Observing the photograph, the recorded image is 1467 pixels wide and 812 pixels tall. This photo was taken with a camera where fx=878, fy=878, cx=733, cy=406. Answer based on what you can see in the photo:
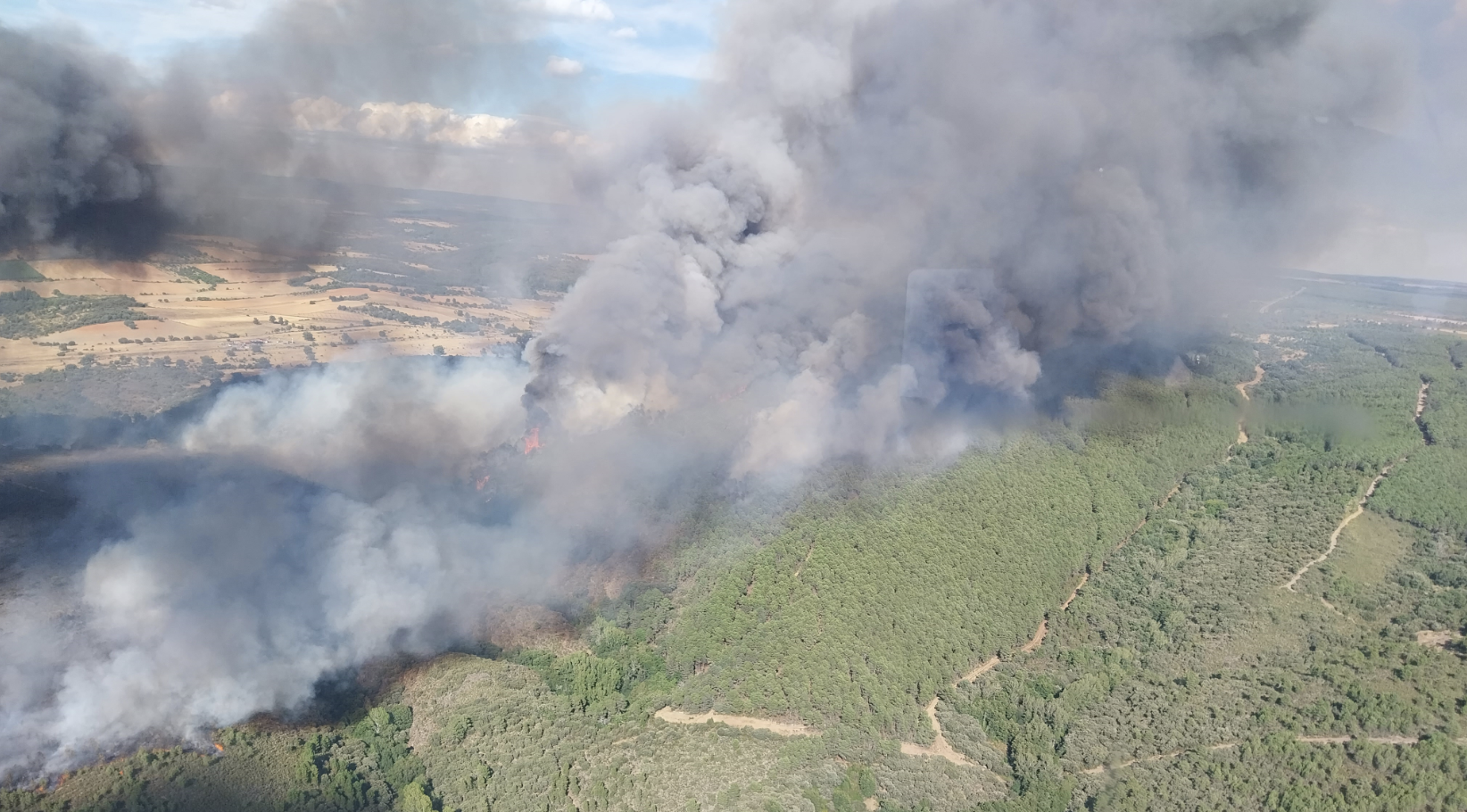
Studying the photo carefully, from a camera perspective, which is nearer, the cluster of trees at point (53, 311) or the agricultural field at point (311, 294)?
the cluster of trees at point (53, 311)

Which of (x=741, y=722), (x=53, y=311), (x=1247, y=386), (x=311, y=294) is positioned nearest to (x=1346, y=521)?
(x=1247, y=386)

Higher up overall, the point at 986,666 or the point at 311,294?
the point at 311,294

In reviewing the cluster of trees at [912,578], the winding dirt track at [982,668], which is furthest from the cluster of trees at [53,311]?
the winding dirt track at [982,668]

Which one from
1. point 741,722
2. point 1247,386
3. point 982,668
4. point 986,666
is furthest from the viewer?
point 1247,386

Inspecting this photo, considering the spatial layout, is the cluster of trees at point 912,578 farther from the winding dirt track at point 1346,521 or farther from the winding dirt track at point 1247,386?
the winding dirt track at point 1346,521

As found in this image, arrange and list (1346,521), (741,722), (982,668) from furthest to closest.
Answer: (1346,521), (982,668), (741,722)

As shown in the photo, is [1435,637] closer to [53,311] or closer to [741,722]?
[741,722]

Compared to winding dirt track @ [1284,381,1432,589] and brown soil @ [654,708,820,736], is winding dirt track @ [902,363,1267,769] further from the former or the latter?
winding dirt track @ [1284,381,1432,589]

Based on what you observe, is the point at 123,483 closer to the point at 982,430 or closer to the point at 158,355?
the point at 158,355

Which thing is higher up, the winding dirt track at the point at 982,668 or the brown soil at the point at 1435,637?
the brown soil at the point at 1435,637

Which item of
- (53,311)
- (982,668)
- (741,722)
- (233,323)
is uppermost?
(53,311)
